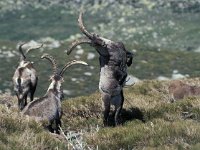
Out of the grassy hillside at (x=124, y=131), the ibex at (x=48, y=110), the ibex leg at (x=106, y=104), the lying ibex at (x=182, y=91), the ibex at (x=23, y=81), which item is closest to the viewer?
the grassy hillside at (x=124, y=131)

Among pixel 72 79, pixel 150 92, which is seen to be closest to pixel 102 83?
pixel 150 92

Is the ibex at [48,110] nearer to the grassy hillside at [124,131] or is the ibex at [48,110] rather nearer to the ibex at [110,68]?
the grassy hillside at [124,131]

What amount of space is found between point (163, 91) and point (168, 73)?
589 feet

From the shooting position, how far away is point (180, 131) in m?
10.6

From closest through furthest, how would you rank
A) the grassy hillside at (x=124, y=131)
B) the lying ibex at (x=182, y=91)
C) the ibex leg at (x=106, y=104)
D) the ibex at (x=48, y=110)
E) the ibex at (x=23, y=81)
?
the grassy hillside at (x=124, y=131) < the ibex leg at (x=106, y=104) < the ibex at (x=48, y=110) < the ibex at (x=23, y=81) < the lying ibex at (x=182, y=91)

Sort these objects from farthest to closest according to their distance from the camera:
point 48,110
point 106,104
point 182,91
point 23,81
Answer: point 182,91, point 23,81, point 48,110, point 106,104

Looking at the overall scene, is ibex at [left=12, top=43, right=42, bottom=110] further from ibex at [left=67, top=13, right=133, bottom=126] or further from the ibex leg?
the ibex leg

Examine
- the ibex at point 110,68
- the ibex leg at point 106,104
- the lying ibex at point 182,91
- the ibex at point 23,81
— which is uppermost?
the ibex at point 110,68

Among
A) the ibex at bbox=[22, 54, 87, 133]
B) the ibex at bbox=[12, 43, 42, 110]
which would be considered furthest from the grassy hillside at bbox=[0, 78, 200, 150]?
the ibex at bbox=[12, 43, 42, 110]

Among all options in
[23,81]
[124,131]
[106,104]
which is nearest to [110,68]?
[106,104]

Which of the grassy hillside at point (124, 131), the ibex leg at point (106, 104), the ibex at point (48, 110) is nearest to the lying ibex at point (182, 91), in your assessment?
the grassy hillside at point (124, 131)

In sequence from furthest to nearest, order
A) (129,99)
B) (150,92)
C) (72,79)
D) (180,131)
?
1. (72,79)
2. (150,92)
3. (129,99)
4. (180,131)

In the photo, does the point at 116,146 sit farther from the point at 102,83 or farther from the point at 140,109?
the point at 140,109

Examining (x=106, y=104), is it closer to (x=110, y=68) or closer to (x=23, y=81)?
(x=110, y=68)
